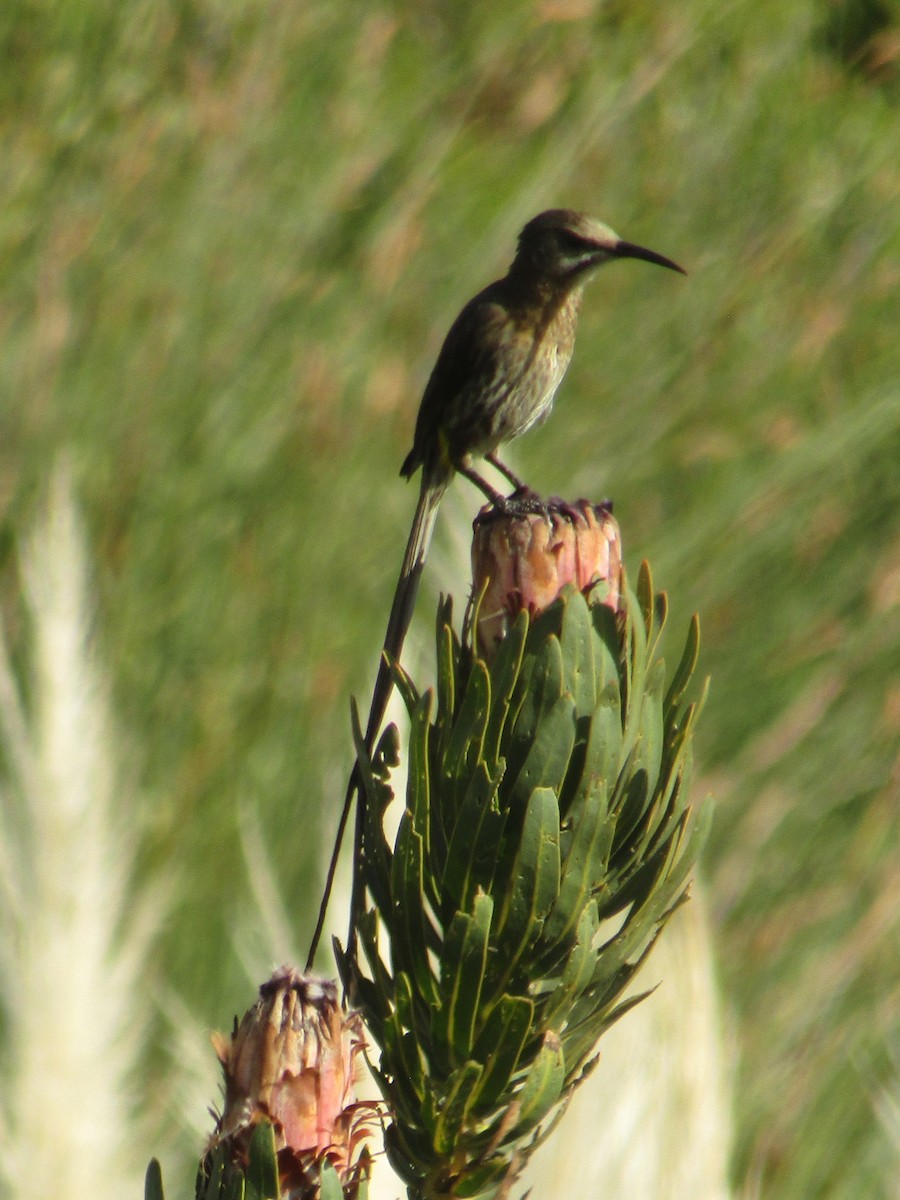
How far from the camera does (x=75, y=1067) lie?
3.63 ft

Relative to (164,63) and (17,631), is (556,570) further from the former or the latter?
(164,63)

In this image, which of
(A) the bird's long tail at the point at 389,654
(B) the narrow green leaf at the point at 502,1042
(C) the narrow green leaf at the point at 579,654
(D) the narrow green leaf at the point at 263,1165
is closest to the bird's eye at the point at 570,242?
A: (A) the bird's long tail at the point at 389,654

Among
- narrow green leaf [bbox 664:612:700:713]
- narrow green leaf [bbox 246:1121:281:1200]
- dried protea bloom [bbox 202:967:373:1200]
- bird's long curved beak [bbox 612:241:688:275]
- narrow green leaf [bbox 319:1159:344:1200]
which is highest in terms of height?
bird's long curved beak [bbox 612:241:688:275]

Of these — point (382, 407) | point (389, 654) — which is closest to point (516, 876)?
point (389, 654)

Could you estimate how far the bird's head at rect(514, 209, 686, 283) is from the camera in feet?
7.24

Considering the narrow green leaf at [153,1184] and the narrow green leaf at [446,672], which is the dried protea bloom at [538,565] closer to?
the narrow green leaf at [446,672]

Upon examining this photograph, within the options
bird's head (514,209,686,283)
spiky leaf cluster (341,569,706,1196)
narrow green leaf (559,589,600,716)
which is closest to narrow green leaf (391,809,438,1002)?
spiky leaf cluster (341,569,706,1196)

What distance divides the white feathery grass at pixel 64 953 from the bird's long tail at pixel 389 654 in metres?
0.17

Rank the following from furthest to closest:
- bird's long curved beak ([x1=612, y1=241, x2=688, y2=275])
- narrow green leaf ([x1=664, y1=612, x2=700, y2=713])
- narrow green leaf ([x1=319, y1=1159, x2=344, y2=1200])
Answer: bird's long curved beak ([x1=612, y1=241, x2=688, y2=275])
narrow green leaf ([x1=664, y1=612, x2=700, y2=713])
narrow green leaf ([x1=319, y1=1159, x2=344, y2=1200])

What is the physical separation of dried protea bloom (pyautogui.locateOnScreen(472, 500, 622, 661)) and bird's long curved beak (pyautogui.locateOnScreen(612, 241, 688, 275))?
870 millimetres

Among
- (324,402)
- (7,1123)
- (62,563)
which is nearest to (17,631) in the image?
(324,402)

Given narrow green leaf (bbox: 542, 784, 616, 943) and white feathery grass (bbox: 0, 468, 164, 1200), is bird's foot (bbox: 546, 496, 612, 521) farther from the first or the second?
white feathery grass (bbox: 0, 468, 164, 1200)

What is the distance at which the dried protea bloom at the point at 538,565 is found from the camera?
3.15 ft

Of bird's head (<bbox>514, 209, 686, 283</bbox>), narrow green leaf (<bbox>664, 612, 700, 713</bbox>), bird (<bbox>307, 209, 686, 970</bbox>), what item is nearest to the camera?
narrow green leaf (<bbox>664, 612, 700, 713</bbox>)
